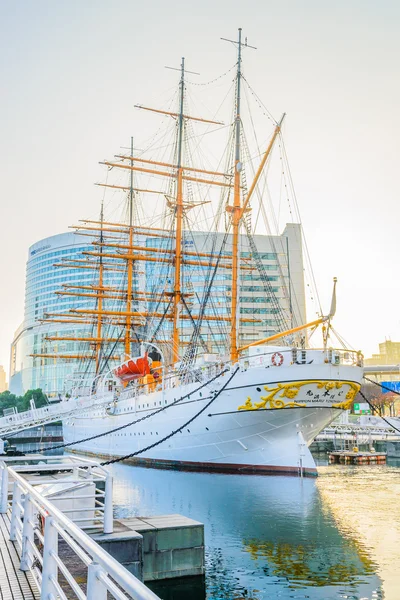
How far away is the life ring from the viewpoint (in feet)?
79.5

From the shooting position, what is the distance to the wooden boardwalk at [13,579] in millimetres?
5336

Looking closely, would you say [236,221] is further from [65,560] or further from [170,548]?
[65,560]

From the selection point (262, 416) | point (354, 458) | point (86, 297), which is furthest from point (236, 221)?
point (86, 297)

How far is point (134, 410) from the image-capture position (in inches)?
1336

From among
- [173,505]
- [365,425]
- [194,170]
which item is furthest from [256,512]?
[365,425]

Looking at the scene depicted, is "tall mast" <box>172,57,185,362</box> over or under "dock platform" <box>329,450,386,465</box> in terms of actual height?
over

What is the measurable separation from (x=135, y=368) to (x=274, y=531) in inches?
914

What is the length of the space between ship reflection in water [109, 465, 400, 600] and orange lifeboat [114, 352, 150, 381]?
424 inches

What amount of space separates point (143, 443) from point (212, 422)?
7543 millimetres

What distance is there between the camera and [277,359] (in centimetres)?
2428

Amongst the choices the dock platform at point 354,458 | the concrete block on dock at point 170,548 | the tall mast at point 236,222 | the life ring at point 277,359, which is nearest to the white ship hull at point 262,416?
the life ring at point 277,359

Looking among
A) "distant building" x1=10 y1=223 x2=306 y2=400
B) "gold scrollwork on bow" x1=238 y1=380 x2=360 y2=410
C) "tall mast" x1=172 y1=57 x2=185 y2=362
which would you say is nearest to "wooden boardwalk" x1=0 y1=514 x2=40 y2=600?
"gold scrollwork on bow" x1=238 y1=380 x2=360 y2=410

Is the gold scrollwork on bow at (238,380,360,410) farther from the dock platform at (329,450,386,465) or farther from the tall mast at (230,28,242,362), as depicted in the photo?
Result: the dock platform at (329,450,386,465)

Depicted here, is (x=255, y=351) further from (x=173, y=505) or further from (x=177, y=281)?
(x=177, y=281)
